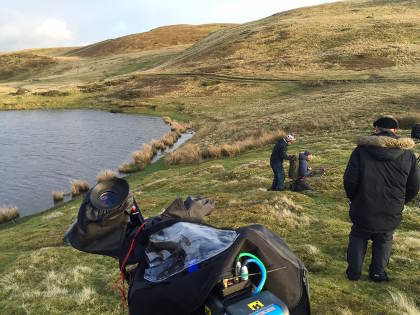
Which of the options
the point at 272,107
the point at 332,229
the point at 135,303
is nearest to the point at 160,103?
the point at 272,107

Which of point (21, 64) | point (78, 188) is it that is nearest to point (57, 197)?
point (78, 188)

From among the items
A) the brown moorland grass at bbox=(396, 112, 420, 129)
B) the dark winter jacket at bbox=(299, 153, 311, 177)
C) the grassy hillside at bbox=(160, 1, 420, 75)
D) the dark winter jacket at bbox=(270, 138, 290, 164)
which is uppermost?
the grassy hillside at bbox=(160, 1, 420, 75)

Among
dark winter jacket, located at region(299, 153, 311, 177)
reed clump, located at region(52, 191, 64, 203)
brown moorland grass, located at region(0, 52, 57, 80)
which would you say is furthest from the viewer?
brown moorland grass, located at region(0, 52, 57, 80)

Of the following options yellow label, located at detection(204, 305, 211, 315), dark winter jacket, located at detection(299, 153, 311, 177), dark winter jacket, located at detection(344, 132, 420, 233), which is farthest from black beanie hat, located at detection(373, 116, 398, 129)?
dark winter jacket, located at detection(299, 153, 311, 177)

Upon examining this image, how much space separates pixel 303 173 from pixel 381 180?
8.26m

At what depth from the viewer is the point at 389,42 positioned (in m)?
71.2

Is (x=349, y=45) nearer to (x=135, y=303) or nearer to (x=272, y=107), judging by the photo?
(x=272, y=107)

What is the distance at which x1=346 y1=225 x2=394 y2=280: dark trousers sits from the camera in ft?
22.1

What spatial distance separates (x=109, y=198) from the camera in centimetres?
346

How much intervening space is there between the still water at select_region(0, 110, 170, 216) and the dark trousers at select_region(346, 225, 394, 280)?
1936cm

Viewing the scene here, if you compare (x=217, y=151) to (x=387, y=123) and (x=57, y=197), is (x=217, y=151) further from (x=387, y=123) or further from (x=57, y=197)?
(x=387, y=123)

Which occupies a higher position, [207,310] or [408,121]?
[207,310]

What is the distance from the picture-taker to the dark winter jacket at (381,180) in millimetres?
6281

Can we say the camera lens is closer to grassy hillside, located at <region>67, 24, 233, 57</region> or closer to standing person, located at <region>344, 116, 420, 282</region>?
standing person, located at <region>344, 116, 420, 282</region>
